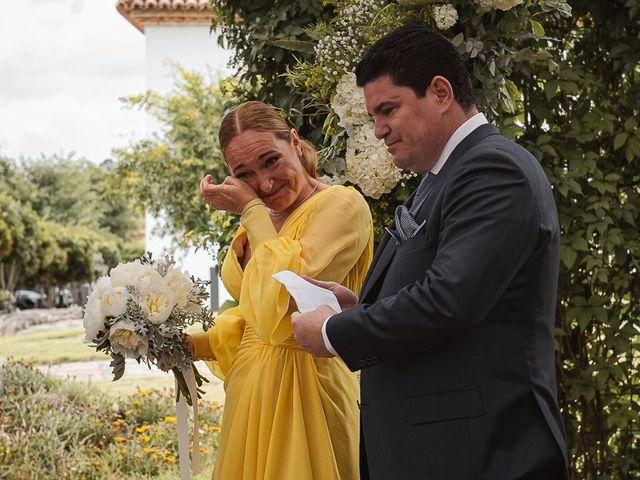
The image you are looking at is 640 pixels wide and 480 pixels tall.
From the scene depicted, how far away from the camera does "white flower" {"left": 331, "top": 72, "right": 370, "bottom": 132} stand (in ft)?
9.30

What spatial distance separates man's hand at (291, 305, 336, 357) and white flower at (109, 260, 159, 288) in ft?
2.03

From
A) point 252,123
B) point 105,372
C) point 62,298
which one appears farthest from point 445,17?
point 62,298

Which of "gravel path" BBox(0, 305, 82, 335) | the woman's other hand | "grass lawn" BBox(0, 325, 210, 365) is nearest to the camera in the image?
the woman's other hand

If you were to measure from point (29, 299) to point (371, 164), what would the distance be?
28.1 meters

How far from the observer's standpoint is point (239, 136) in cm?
218

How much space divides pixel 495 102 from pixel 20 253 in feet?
71.3

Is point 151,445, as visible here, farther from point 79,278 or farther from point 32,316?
point 79,278

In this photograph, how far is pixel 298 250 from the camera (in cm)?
202

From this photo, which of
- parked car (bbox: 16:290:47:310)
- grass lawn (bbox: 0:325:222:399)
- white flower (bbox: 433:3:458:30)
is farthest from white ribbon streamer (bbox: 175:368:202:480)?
parked car (bbox: 16:290:47:310)

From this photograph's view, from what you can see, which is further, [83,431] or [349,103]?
[83,431]

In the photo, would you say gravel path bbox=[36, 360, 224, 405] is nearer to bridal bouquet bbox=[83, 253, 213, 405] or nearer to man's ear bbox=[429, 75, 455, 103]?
bridal bouquet bbox=[83, 253, 213, 405]

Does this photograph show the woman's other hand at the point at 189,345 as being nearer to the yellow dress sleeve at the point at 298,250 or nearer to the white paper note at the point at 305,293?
the yellow dress sleeve at the point at 298,250

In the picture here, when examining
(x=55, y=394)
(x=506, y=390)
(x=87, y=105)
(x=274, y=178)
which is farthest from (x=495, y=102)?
(x=87, y=105)

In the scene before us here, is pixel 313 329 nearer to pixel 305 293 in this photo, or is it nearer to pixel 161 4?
pixel 305 293
